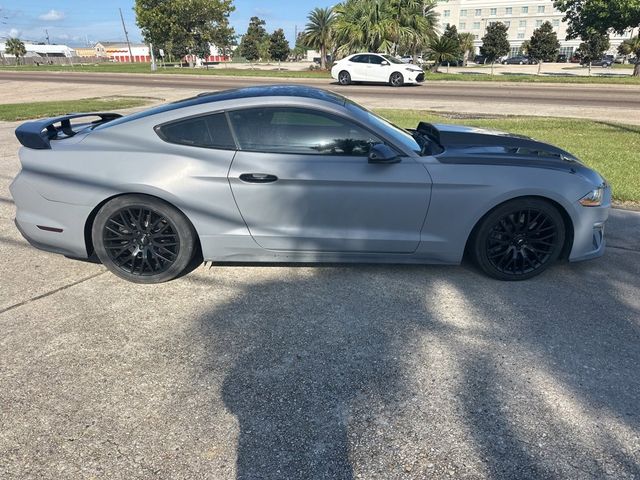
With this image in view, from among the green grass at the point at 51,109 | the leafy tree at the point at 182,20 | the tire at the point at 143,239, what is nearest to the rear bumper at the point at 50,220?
the tire at the point at 143,239

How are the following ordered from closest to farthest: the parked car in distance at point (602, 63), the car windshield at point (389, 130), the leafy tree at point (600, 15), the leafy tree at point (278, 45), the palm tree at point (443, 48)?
the car windshield at point (389, 130), the leafy tree at point (600, 15), the palm tree at point (443, 48), the parked car in distance at point (602, 63), the leafy tree at point (278, 45)

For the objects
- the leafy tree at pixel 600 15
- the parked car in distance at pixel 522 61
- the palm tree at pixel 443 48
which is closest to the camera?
the leafy tree at pixel 600 15

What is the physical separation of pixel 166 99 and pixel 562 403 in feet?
57.3

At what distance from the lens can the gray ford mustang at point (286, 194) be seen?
3.49 meters

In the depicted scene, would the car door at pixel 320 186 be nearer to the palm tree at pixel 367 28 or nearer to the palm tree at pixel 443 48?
the palm tree at pixel 367 28

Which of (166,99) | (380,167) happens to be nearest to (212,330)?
(380,167)

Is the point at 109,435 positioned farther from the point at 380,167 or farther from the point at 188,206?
the point at 380,167

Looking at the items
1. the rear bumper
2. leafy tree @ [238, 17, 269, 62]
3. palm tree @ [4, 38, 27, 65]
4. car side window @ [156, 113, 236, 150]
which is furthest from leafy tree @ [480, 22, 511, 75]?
palm tree @ [4, 38, 27, 65]

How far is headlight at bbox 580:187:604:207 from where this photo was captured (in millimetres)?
3600

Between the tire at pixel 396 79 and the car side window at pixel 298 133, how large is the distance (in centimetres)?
2052

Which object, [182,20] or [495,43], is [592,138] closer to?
[182,20]

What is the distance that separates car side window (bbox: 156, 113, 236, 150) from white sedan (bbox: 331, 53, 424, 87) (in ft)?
67.7

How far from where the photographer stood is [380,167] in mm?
3477

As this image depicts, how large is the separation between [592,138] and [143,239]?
8815mm
